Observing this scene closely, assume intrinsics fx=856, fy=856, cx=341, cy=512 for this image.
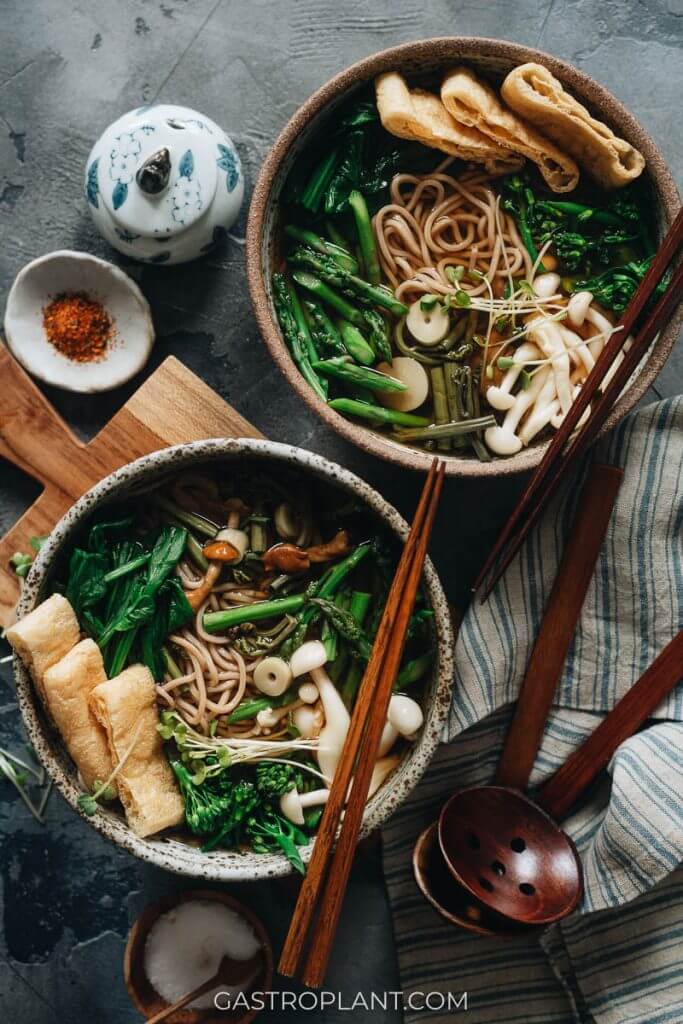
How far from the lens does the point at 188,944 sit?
2842 millimetres

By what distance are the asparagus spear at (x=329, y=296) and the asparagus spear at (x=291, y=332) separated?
7 centimetres

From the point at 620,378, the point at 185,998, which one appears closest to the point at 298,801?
the point at 185,998

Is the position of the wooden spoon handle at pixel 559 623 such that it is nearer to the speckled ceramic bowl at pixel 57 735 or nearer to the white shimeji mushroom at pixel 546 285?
the speckled ceramic bowl at pixel 57 735

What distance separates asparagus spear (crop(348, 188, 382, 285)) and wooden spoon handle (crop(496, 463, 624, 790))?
92 centimetres

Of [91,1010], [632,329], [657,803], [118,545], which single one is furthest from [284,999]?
[632,329]

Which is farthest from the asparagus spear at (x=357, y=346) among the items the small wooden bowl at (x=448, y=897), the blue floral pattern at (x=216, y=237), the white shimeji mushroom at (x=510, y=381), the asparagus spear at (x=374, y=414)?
the small wooden bowl at (x=448, y=897)

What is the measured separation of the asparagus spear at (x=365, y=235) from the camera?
267cm

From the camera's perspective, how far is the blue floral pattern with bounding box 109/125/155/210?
8.31 feet

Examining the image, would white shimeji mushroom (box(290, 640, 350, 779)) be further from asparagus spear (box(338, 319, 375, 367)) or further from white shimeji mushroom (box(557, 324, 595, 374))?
white shimeji mushroom (box(557, 324, 595, 374))

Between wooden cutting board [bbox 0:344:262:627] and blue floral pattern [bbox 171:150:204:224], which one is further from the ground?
blue floral pattern [bbox 171:150:204:224]

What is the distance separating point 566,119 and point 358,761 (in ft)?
6.20

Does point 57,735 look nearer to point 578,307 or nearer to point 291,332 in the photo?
point 291,332

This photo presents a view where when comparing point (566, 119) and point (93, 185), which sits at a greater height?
point (566, 119)

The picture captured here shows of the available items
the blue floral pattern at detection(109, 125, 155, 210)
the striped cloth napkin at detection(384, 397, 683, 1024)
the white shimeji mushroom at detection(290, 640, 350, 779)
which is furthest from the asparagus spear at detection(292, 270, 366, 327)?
the white shimeji mushroom at detection(290, 640, 350, 779)
